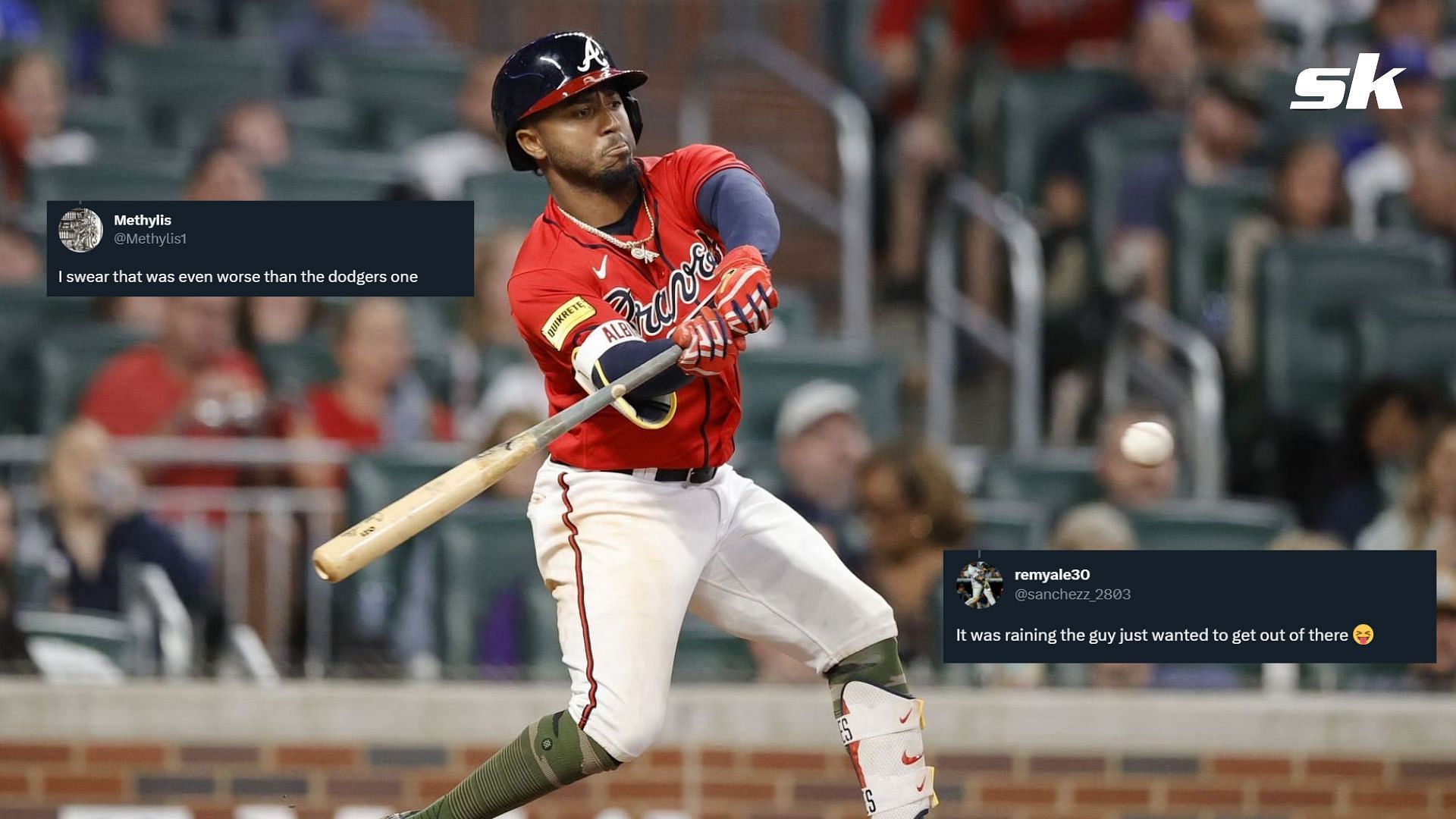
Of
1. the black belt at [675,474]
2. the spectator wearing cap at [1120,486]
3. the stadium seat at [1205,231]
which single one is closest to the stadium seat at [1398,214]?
the stadium seat at [1205,231]

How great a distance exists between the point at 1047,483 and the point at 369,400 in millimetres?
1813

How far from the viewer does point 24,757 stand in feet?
16.1

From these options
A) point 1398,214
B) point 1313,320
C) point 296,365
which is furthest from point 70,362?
point 1398,214

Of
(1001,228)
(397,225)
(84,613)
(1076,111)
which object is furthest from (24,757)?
(1076,111)

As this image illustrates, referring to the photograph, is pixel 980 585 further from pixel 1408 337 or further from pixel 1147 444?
pixel 1408 337

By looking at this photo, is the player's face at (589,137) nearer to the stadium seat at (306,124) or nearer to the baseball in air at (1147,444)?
the baseball in air at (1147,444)

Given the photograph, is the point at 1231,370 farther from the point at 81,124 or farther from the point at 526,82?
the point at 81,124

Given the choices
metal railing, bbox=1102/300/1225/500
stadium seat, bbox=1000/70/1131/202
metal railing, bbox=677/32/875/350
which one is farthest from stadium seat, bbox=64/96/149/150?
metal railing, bbox=1102/300/1225/500

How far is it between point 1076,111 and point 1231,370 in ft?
3.75

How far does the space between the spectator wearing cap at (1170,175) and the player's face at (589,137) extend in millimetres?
3116

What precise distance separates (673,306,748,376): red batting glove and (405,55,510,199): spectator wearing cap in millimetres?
3149

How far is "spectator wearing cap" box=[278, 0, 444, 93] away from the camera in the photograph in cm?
786

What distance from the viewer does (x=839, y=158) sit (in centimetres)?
777

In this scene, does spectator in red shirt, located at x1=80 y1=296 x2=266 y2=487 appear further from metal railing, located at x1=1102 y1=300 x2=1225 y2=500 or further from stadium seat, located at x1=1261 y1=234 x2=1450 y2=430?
stadium seat, located at x1=1261 y1=234 x2=1450 y2=430
